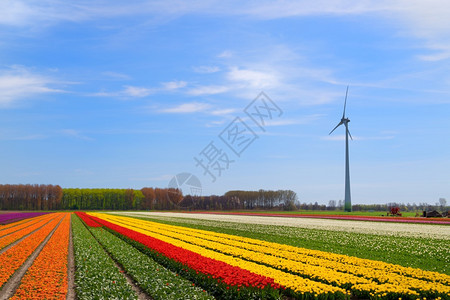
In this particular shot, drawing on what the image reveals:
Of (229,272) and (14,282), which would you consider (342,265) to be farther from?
(14,282)

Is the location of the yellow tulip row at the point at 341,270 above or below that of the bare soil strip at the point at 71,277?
above

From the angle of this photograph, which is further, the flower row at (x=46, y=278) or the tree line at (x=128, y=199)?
the tree line at (x=128, y=199)

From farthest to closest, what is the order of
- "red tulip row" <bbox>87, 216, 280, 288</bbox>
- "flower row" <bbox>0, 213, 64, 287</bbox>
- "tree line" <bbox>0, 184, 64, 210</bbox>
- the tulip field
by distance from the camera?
"tree line" <bbox>0, 184, 64, 210</bbox>, "flower row" <bbox>0, 213, 64, 287</bbox>, "red tulip row" <bbox>87, 216, 280, 288</bbox>, the tulip field

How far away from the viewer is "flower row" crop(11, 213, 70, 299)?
14359mm

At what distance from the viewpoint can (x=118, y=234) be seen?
115 ft

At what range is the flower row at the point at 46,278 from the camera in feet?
47.1

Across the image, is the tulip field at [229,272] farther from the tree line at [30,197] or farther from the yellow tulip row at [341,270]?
the tree line at [30,197]

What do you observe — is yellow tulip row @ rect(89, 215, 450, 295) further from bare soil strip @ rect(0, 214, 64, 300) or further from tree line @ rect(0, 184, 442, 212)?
tree line @ rect(0, 184, 442, 212)

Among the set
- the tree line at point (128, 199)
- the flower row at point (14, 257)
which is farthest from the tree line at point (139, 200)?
the flower row at point (14, 257)

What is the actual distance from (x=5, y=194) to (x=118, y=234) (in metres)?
137

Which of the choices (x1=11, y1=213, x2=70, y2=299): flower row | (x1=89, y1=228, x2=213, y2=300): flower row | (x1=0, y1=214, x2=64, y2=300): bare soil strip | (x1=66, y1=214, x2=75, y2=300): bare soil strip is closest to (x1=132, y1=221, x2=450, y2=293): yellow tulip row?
(x1=89, y1=228, x2=213, y2=300): flower row

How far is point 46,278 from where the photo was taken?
54.7 feet

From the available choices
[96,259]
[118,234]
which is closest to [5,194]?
[118,234]

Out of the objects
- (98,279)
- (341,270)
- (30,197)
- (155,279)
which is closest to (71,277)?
(98,279)
